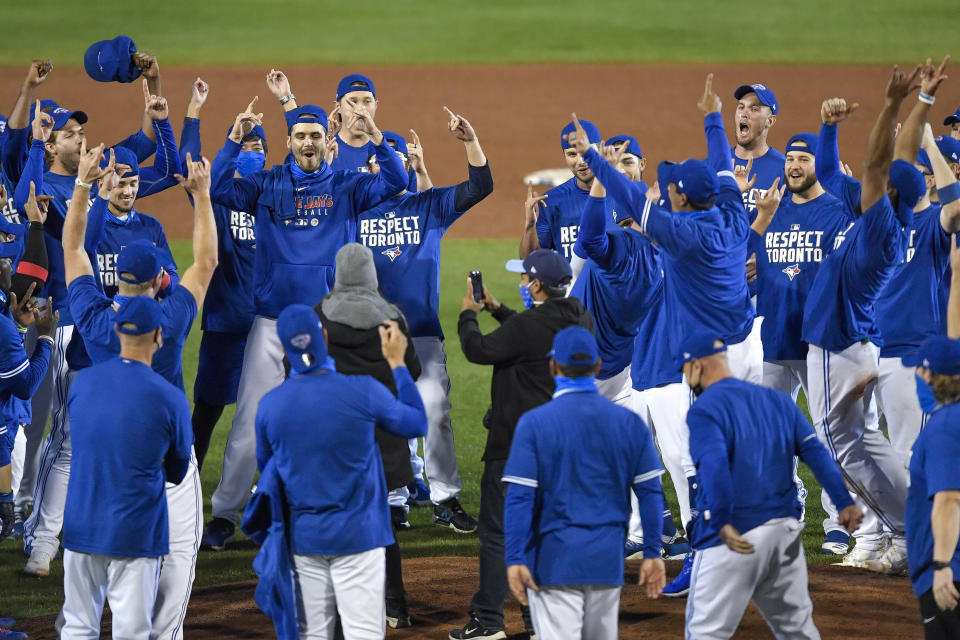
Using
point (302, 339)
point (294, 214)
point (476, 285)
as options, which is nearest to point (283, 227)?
point (294, 214)

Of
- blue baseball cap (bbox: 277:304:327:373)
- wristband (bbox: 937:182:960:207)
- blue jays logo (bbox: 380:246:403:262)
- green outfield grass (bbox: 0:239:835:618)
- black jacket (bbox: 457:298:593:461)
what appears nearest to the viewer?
blue baseball cap (bbox: 277:304:327:373)

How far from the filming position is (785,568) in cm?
454

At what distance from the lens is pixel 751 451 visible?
14.7 feet

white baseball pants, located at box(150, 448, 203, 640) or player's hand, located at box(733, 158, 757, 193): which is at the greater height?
player's hand, located at box(733, 158, 757, 193)

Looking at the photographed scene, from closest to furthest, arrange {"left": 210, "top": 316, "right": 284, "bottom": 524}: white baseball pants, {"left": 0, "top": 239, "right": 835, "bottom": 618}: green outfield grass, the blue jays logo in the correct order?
1. {"left": 0, "top": 239, "right": 835, "bottom": 618}: green outfield grass
2. {"left": 210, "top": 316, "right": 284, "bottom": 524}: white baseball pants
3. the blue jays logo

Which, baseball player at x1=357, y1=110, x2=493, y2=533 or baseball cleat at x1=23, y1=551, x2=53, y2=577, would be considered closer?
baseball cleat at x1=23, y1=551, x2=53, y2=577

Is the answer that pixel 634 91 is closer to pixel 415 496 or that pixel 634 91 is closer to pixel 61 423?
pixel 415 496

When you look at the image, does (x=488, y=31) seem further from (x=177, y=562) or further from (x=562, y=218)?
(x=177, y=562)

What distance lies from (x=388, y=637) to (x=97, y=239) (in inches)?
96.5

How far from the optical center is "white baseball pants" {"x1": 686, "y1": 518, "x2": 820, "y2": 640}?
449cm

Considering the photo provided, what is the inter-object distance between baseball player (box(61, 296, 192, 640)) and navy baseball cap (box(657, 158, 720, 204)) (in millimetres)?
2532

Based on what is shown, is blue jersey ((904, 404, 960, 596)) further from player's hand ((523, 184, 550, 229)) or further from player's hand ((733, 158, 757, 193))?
player's hand ((523, 184, 550, 229))

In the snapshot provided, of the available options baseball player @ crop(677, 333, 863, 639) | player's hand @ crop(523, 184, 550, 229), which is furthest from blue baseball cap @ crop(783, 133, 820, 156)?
baseball player @ crop(677, 333, 863, 639)

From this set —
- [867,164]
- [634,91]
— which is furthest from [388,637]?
[634,91]
